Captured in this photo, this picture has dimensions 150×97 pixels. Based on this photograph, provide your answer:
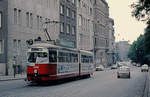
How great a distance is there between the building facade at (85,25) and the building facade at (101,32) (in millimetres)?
4408

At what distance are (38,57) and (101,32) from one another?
78177 mm

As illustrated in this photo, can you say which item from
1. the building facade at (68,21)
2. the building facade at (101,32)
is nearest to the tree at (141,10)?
the building facade at (68,21)

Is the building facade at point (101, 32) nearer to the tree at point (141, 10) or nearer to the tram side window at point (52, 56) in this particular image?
the tram side window at point (52, 56)

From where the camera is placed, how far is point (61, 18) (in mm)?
63656

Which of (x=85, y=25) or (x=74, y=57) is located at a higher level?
(x=85, y=25)

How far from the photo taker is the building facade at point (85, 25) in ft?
253

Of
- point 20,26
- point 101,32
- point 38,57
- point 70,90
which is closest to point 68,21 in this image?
point 20,26

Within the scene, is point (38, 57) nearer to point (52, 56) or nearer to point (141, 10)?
point (52, 56)

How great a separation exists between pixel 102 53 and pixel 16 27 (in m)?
59.2

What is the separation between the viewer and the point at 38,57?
81.1 feet

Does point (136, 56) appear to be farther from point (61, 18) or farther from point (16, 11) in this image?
Result: point (16, 11)

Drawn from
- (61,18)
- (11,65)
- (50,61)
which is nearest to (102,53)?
(61,18)

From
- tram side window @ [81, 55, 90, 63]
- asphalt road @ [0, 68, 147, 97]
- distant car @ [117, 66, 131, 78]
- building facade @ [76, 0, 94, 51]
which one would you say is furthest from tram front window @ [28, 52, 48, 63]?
building facade @ [76, 0, 94, 51]

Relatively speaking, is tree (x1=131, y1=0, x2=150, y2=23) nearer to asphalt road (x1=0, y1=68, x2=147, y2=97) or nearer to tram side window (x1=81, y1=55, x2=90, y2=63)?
asphalt road (x1=0, y1=68, x2=147, y2=97)
